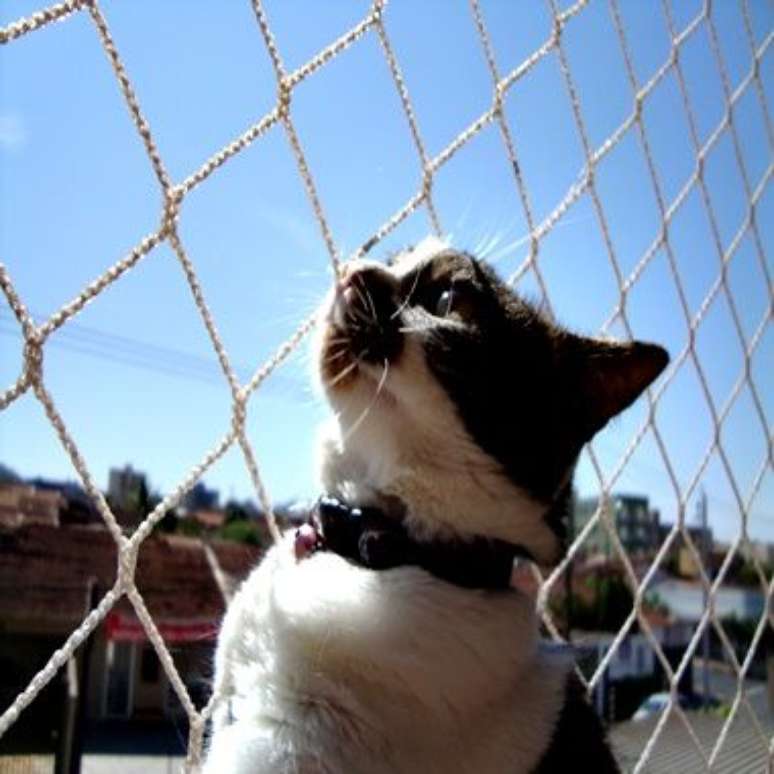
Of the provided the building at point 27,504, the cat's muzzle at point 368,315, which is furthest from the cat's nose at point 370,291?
the building at point 27,504

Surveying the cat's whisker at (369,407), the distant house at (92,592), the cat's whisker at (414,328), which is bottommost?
the distant house at (92,592)

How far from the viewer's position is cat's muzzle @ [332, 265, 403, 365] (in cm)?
60

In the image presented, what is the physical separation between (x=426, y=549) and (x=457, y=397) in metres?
0.11

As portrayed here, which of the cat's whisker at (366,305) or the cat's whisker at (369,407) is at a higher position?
the cat's whisker at (366,305)

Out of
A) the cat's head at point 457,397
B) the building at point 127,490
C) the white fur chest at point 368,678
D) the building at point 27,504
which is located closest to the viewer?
the white fur chest at point 368,678

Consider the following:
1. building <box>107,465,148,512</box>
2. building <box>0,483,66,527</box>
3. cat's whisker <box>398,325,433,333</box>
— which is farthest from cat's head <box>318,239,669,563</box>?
building <box>0,483,66,527</box>

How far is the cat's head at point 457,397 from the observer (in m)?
0.58

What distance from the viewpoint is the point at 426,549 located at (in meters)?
0.55

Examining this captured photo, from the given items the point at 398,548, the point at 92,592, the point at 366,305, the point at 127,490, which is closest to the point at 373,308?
the point at 366,305

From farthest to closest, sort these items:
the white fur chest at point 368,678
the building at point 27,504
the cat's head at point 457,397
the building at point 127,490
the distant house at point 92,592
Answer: the distant house at point 92,592, the building at point 27,504, the building at point 127,490, the cat's head at point 457,397, the white fur chest at point 368,678

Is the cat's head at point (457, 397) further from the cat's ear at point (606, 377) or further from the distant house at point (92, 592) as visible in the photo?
the distant house at point (92, 592)

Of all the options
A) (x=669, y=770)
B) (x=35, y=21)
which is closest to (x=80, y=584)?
(x=669, y=770)

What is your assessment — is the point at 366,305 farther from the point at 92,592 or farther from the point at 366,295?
the point at 92,592

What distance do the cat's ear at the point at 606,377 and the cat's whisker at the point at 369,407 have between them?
0.51 ft
